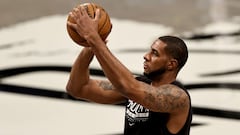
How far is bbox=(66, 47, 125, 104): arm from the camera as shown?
209 cm

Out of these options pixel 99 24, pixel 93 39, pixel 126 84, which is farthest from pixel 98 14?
pixel 126 84

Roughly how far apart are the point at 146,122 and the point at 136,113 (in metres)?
0.06

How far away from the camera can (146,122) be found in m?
1.96

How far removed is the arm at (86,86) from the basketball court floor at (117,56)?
5.00ft

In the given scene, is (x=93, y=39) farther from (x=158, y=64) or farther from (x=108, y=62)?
(x=158, y=64)

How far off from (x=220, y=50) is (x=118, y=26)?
882mm

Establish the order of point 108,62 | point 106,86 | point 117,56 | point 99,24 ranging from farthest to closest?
point 117,56
point 106,86
point 99,24
point 108,62

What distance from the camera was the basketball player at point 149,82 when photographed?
1.75m

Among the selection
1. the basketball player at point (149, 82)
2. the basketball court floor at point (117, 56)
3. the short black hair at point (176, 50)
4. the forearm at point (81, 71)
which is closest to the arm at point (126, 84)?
the basketball player at point (149, 82)

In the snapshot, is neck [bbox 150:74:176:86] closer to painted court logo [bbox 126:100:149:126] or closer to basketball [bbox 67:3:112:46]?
painted court logo [bbox 126:100:149:126]

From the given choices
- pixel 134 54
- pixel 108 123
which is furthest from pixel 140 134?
pixel 134 54

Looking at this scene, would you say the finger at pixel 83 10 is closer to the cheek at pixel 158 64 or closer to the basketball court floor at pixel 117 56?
the cheek at pixel 158 64

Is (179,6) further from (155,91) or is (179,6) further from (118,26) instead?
(155,91)

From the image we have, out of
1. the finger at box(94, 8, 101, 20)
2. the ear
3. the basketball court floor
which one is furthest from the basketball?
the basketball court floor
